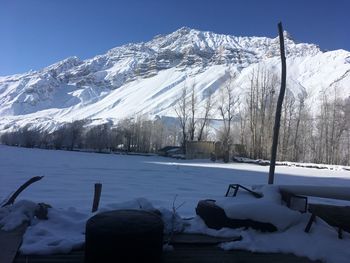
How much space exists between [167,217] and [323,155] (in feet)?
185

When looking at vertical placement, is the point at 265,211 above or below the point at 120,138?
below

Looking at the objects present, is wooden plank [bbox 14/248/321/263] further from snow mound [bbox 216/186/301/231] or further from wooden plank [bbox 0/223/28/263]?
snow mound [bbox 216/186/301/231]

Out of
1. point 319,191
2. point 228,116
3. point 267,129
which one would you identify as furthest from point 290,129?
point 319,191

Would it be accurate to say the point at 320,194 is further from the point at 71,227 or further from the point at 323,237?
the point at 71,227

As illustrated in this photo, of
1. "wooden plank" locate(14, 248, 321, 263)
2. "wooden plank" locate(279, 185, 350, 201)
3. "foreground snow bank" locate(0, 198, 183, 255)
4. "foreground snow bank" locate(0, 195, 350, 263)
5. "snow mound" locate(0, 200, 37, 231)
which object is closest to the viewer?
"wooden plank" locate(14, 248, 321, 263)

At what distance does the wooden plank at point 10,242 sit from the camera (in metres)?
4.20

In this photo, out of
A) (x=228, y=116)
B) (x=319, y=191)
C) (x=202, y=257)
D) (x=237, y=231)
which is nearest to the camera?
Result: (x=202, y=257)

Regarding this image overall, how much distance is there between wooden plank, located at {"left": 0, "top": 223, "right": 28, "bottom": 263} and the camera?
4204 mm

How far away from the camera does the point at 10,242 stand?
15.2 ft

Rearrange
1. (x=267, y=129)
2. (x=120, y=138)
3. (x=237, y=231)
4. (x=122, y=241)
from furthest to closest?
(x=120, y=138), (x=267, y=129), (x=237, y=231), (x=122, y=241)

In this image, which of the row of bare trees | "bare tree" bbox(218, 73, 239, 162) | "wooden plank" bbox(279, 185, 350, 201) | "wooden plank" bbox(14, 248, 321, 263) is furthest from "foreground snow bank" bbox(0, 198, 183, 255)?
the row of bare trees

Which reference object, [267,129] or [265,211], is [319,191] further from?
[267,129]

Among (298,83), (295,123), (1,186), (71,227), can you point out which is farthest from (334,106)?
(298,83)

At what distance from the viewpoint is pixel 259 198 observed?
5.64 metres
